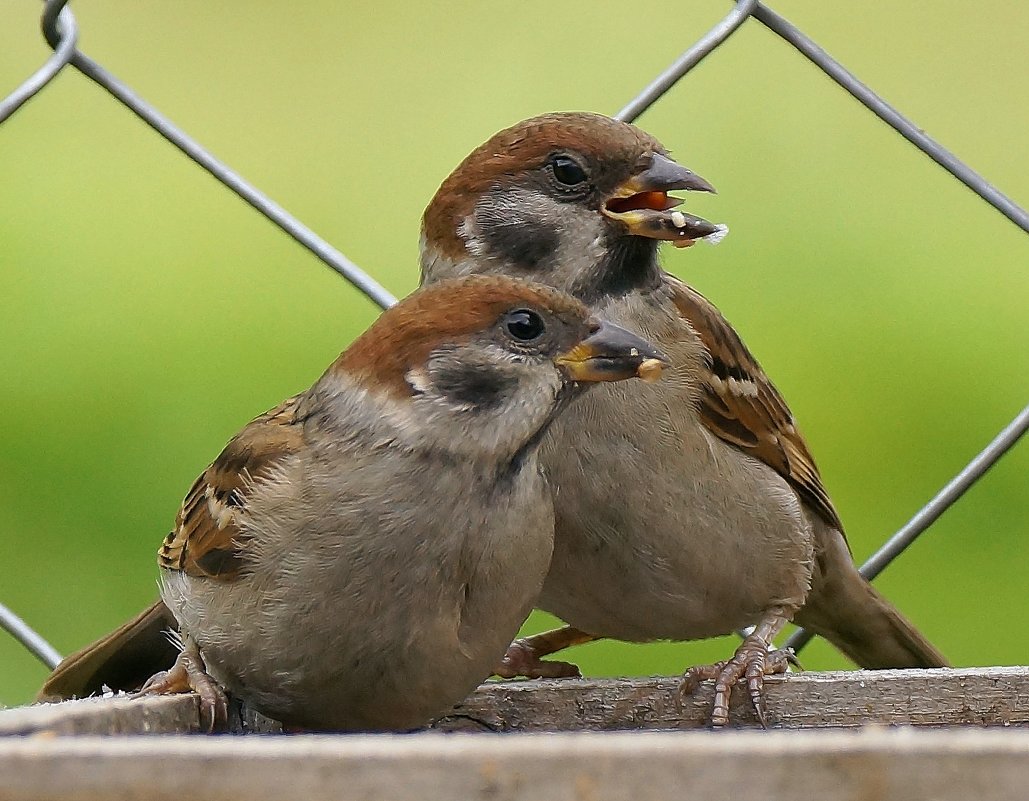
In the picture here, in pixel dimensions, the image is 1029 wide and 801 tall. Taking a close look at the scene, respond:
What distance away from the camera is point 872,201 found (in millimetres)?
3725

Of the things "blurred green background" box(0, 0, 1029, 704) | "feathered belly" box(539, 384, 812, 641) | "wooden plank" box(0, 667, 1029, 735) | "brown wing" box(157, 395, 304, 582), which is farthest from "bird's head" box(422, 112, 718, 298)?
"blurred green background" box(0, 0, 1029, 704)

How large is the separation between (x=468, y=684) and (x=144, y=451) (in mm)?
1725

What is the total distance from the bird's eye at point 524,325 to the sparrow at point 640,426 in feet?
0.68

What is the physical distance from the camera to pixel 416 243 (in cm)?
350

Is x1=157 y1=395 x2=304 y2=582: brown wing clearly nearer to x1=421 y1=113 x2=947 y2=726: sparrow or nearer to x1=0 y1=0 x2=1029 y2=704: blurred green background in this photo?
x1=421 y1=113 x2=947 y2=726: sparrow

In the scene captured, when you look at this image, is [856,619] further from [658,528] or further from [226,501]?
[226,501]

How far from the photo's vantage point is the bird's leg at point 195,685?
1560 millimetres

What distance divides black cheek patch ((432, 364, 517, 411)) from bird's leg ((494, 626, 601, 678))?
0.45 metres

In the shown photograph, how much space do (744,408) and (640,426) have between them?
0.73 ft

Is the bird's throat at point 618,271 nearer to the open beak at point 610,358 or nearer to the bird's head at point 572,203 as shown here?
the bird's head at point 572,203

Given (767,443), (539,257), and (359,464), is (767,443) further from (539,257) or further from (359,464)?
Result: (359,464)

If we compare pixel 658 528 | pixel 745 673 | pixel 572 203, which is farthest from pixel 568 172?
pixel 745 673

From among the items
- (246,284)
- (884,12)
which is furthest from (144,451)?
→ (884,12)

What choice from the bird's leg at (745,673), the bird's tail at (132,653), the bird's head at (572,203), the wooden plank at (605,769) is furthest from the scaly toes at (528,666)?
the wooden plank at (605,769)
